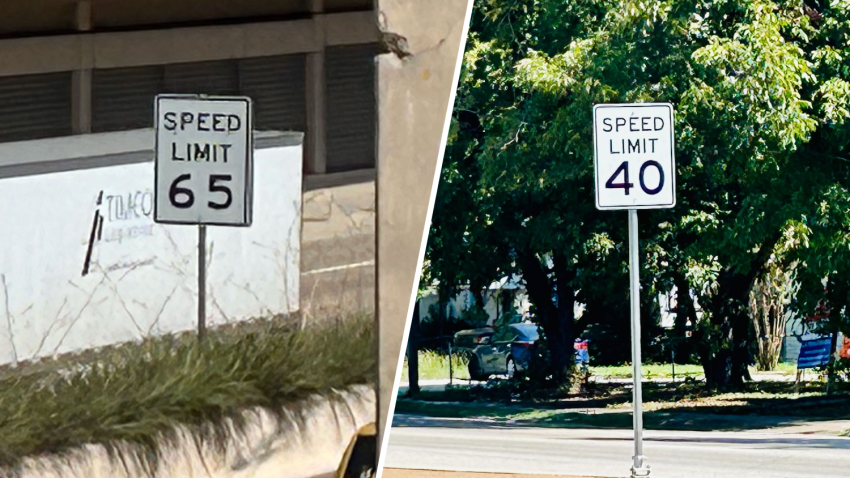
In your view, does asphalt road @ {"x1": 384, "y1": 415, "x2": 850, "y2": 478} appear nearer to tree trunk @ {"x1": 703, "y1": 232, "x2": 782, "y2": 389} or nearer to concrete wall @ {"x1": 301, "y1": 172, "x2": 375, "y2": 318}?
tree trunk @ {"x1": 703, "y1": 232, "x2": 782, "y2": 389}

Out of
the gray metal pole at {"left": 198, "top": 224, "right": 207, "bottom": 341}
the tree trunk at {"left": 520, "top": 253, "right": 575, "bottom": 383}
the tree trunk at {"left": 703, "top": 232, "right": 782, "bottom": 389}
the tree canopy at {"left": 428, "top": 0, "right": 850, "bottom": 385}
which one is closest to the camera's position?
the gray metal pole at {"left": 198, "top": 224, "right": 207, "bottom": 341}

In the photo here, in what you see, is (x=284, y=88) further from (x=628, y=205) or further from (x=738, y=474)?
(x=738, y=474)

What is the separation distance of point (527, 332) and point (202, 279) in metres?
24.8

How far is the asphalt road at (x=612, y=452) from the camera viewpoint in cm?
1352

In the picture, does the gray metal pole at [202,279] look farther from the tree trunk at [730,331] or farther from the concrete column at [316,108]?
the tree trunk at [730,331]

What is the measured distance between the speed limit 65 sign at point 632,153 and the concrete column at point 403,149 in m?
3.10

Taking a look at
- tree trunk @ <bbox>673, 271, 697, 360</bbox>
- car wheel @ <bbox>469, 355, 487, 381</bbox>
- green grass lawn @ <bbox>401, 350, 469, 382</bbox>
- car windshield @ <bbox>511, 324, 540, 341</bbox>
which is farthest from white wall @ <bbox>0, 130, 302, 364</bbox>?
green grass lawn @ <bbox>401, 350, 469, 382</bbox>

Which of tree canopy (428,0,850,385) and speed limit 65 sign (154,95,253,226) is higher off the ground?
tree canopy (428,0,850,385)

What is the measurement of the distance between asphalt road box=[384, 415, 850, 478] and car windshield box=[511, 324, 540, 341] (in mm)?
9060

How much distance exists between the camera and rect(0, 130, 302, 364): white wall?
4.66 meters

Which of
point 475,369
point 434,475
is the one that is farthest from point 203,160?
point 475,369

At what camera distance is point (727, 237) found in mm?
18891

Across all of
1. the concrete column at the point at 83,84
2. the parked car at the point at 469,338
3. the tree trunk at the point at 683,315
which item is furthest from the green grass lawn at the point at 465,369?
the concrete column at the point at 83,84

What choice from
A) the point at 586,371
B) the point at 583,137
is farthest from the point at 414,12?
the point at 586,371
